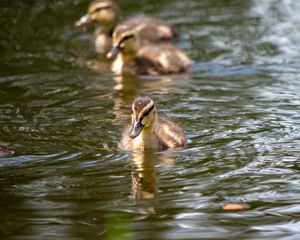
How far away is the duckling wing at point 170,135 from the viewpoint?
564cm

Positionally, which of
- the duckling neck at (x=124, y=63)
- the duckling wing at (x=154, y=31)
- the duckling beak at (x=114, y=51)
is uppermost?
the duckling wing at (x=154, y=31)

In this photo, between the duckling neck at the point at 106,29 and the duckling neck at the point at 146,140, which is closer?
the duckling neck at the point at 146,140

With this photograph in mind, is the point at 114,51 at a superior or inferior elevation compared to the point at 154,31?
inferior

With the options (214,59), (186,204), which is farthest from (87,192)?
(214,59)

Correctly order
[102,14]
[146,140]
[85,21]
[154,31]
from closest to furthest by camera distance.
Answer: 1. [146,140]
2. [154,31]
3. [85,21]
4. [102,14]

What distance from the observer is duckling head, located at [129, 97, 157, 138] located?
554 cm

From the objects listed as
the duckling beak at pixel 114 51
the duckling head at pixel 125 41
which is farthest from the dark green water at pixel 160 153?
the duckling head at pixel 125 41

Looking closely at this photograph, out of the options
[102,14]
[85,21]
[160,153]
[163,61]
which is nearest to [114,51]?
[163,61]

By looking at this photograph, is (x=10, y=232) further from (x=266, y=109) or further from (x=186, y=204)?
(x=266, y=109)

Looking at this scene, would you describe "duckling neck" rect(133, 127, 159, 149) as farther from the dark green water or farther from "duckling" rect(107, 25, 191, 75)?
"duckling" rect(107, 25, 191, 75)

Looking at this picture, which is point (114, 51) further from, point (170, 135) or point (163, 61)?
point (170, 135)

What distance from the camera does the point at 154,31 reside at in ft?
30.6

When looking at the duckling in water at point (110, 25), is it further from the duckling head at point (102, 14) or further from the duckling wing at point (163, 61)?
the duckling wing at point (163, 61)

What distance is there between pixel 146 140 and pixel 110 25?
4677 mm
